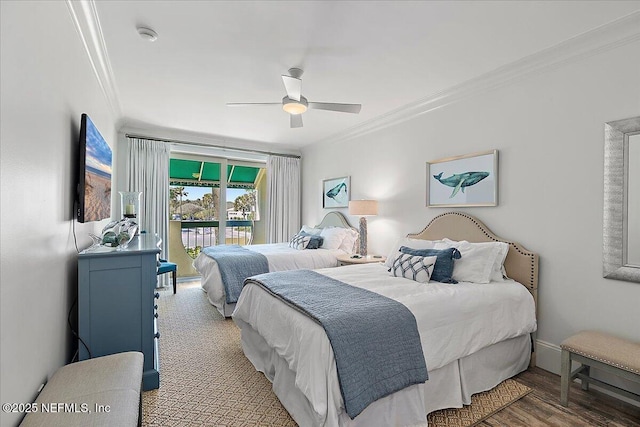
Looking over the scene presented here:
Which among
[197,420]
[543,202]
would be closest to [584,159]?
[543,202]

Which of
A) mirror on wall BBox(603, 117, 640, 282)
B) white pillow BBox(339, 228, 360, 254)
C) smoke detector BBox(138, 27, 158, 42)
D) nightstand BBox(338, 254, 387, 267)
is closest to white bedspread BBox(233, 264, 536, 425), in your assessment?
mirror on wall BBox(603, 117, 640, 282)

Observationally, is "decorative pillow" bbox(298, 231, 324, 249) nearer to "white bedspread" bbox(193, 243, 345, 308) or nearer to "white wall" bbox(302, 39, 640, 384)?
"white bedspread" bbox(193, 243, 345, 308)

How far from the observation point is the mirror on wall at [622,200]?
214 centimetres

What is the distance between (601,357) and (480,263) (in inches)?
37.4

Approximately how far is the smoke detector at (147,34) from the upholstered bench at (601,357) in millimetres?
3634

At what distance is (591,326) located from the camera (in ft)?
7.75

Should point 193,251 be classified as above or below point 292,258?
below

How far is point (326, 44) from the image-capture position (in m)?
2.47

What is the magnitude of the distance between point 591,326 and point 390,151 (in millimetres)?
2776

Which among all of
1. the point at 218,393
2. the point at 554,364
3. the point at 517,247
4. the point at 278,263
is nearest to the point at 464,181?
the point at 517,247

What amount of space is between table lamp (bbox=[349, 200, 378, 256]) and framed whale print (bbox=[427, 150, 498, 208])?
821 mm

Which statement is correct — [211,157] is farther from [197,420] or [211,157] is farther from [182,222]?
[197,420]

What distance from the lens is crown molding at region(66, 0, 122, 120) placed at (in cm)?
198

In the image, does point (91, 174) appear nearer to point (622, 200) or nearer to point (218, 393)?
point (218, 393)
